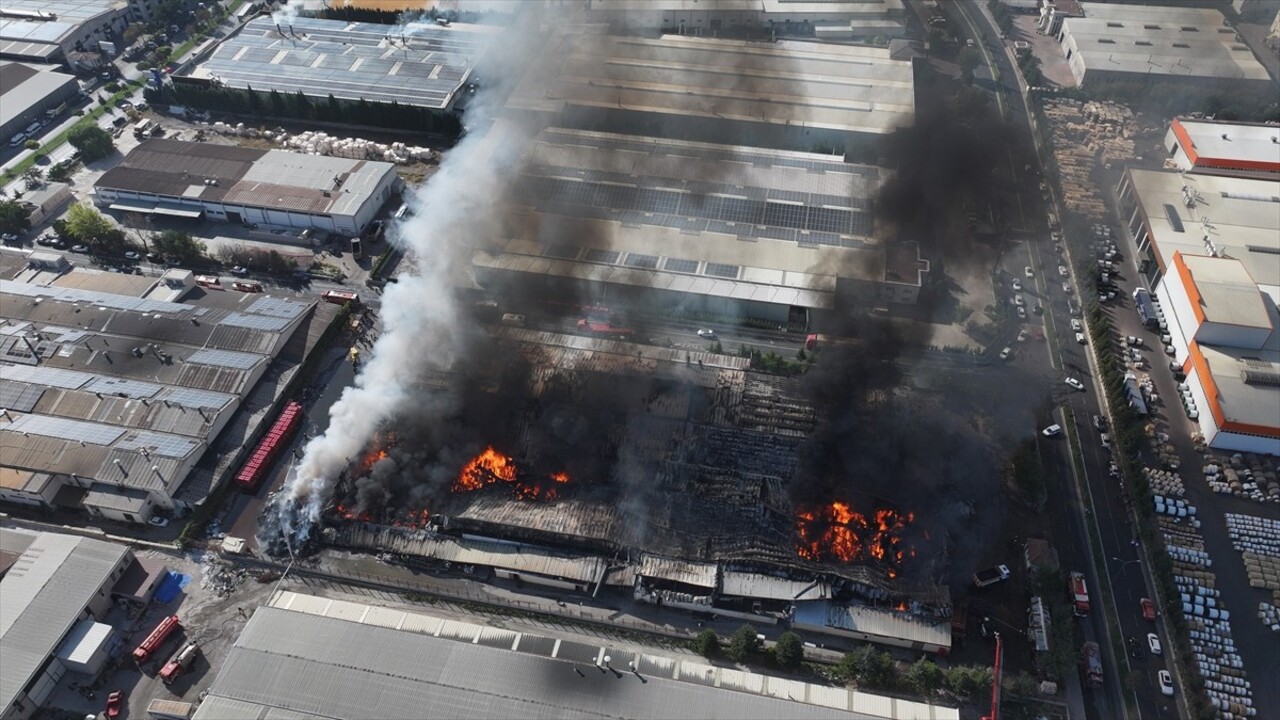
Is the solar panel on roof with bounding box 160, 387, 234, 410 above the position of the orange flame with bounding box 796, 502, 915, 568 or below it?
above

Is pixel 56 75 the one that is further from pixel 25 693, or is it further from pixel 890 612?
pixel 890 612

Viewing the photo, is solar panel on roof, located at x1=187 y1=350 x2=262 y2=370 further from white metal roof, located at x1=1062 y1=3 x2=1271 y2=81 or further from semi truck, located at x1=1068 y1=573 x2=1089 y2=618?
white metal roof, located at x1=1062 y1=3 x2=1271 y2=81

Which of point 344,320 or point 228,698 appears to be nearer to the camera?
point 228,698

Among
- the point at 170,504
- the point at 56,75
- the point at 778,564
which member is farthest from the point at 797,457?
the point at 56,75

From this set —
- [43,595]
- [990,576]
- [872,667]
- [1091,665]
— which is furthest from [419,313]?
[1091,665]

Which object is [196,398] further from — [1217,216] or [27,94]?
[1217,216]

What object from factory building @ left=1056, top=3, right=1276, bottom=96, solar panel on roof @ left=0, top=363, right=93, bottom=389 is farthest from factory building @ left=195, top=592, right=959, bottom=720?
factory building @ left=1056, top=3, right=1276, bottom=96
